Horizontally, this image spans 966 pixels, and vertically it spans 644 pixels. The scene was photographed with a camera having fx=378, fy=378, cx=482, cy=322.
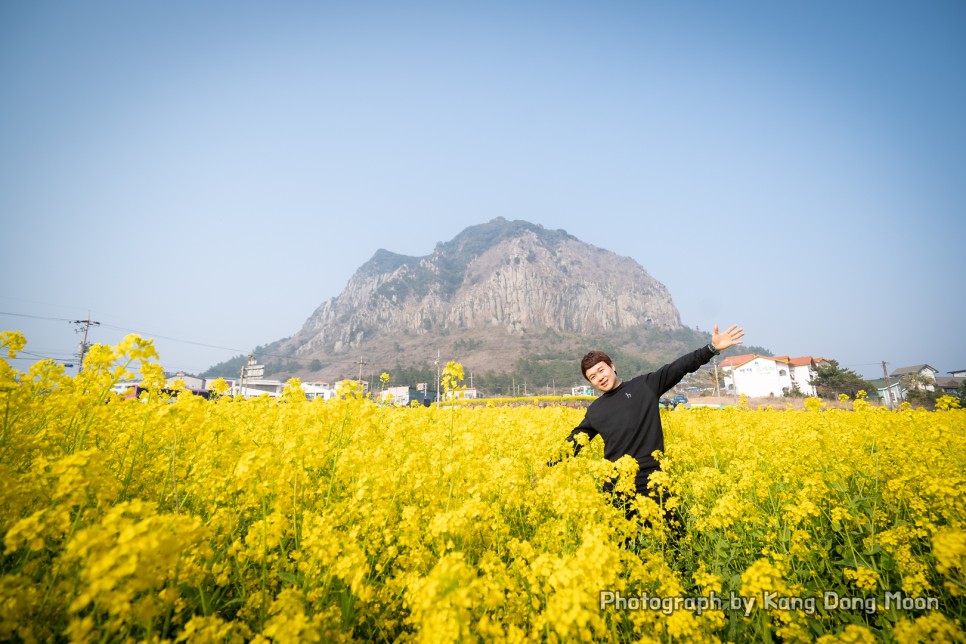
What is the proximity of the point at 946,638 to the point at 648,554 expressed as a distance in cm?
149

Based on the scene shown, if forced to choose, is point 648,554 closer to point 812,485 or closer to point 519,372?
point 812,485

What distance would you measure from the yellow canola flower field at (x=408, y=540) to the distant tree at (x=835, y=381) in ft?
169

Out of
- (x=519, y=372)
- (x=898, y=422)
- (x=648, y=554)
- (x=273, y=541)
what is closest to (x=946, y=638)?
(x=648, y=554)

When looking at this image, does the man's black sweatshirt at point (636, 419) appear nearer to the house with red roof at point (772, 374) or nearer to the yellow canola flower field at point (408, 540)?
the yellow canola flower field at point (408, 540)

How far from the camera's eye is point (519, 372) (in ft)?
398

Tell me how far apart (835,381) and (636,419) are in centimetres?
5487

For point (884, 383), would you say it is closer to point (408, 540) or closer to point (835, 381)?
point (835, 381)

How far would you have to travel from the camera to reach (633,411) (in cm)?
443

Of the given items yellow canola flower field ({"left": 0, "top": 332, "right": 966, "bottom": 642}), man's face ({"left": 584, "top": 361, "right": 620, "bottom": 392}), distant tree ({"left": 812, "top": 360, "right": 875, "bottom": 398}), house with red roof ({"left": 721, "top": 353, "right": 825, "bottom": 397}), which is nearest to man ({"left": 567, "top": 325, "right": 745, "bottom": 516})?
man's face ({"left": 584, "top": 361, "right": 620, "bottom": 392})

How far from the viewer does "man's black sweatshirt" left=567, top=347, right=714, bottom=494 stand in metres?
4.30

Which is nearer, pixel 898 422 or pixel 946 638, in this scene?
pixel 946 638

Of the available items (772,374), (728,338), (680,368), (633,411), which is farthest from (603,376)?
(772,374)

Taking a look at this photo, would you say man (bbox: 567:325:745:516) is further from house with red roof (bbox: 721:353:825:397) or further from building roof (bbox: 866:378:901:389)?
house with red roof (bbox: 721:353:825:397)

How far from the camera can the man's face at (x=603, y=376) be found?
473 centimetres
